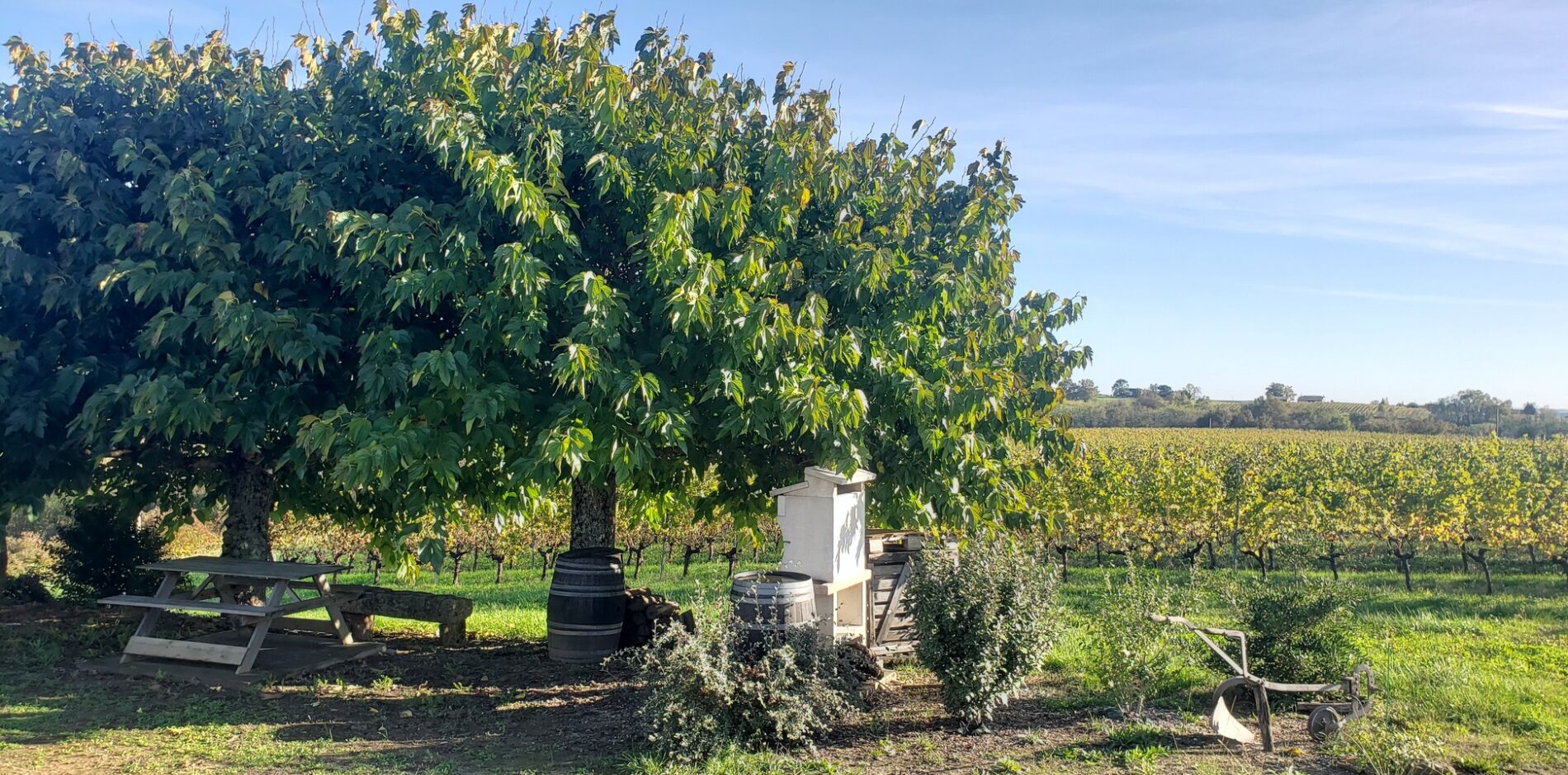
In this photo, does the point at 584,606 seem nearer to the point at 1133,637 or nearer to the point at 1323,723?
the point at 1133,637

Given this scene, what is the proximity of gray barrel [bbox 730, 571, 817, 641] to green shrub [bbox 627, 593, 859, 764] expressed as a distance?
5.1 inches

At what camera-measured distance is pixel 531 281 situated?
21.2 feet

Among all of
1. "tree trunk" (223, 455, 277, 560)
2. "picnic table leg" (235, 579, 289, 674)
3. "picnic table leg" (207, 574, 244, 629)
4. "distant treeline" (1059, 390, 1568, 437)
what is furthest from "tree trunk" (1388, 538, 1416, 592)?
"distant treeline" (1059, 390, 1568, 437)

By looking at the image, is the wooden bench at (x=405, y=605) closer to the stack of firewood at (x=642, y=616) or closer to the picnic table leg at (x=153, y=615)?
the picnic table leg at (x=153, y=615)

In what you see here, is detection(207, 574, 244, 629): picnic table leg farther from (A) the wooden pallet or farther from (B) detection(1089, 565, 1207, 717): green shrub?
(B) detection(1089, 565, 1207, 717): green shrub

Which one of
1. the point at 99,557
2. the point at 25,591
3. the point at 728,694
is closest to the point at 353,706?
the point at 728,694

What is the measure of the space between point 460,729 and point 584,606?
2055 millimetres

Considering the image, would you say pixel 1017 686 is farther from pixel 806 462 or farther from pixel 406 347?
pixel 406 347

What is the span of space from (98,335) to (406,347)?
3373mm

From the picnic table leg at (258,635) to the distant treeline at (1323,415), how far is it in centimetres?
7239

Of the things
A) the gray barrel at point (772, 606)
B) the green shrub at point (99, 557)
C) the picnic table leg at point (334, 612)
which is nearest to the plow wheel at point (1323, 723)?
the gray barrel at point (772, 606)

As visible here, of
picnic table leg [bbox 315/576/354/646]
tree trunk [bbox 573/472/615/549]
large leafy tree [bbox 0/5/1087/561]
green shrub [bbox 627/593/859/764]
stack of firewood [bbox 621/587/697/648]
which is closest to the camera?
green shrub [bbox 627/593/859/764]

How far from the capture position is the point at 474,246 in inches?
271

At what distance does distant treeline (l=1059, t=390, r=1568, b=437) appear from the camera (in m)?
72.0
